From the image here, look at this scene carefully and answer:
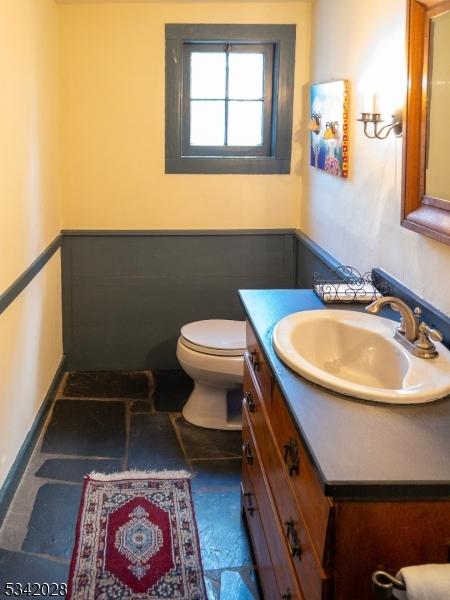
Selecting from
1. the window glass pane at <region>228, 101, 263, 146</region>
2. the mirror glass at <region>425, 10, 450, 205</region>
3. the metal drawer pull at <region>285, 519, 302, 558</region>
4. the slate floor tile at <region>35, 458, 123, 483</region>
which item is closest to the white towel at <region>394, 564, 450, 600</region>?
the metal drawer pull at <region>285, 519, 302, 558</region>

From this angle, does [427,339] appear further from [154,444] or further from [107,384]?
[107,384]

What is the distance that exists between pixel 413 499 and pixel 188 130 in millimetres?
2873

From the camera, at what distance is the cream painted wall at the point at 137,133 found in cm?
346

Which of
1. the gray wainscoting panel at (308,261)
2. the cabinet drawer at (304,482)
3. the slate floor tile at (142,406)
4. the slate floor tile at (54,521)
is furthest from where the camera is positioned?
the slate floor tile at (142,406)

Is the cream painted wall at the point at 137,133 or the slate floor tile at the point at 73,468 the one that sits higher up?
the cream painted wall at the point at 137,133

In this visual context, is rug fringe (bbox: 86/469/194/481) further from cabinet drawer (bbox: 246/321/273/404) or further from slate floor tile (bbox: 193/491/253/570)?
cabinet drawer (bbox: 246/321/273/404)

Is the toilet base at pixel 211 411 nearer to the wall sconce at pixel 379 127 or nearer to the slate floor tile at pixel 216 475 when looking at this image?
the slate floor tile at pixel 216 475

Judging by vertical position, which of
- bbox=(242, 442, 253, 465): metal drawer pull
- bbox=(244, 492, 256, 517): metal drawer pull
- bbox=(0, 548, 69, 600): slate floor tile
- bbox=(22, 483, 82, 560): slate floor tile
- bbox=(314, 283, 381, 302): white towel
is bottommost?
bbox=(0, 548, 69, 600): slate floor tile

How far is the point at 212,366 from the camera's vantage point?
3.05m

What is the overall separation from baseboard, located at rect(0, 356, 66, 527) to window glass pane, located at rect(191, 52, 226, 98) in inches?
67.9

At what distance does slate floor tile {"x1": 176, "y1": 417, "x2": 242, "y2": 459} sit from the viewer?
296cm

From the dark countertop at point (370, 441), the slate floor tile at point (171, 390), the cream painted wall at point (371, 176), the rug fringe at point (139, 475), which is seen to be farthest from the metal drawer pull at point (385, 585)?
the slate floor tile at point (171, 390)

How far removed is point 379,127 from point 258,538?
1.46 m

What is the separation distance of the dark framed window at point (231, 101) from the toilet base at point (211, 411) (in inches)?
48.2
